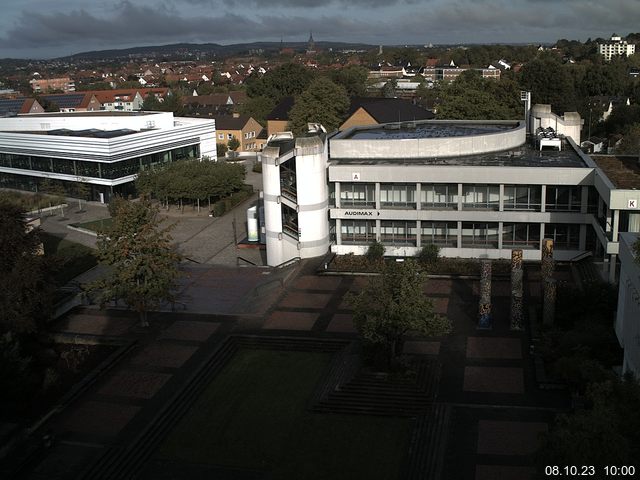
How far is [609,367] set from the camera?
80.6 feet

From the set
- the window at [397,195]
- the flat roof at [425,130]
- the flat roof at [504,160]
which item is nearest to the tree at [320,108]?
the flat roof at [425,130]

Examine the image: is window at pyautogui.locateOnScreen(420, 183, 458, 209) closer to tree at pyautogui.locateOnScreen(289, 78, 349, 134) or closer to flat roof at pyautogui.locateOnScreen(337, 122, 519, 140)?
flat roof at pyautogui.locateOnScreen(337, 122, 519, 140)

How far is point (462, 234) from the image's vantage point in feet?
131

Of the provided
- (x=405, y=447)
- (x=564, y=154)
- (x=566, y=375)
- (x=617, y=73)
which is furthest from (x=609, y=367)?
(x=617, y=73)

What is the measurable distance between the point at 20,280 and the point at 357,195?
1920 cm

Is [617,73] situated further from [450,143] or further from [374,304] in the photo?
[374,304]

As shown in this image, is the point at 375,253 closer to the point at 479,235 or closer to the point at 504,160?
the point at 479,235

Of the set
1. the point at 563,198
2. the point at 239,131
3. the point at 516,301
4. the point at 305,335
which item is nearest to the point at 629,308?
the point at 516,301

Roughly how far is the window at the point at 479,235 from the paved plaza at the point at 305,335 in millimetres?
4242

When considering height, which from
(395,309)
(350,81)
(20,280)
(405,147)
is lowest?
(395,309)

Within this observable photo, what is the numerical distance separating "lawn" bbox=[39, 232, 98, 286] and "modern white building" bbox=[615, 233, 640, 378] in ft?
89.4

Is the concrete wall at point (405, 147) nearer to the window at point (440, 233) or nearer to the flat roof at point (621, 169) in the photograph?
the window at point (440, 233)

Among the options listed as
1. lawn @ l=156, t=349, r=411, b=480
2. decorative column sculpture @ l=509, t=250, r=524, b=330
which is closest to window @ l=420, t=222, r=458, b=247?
decorative column sculpture @ l=509, t=250, r=524, b=330

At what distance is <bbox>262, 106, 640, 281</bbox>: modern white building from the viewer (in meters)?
38.1
